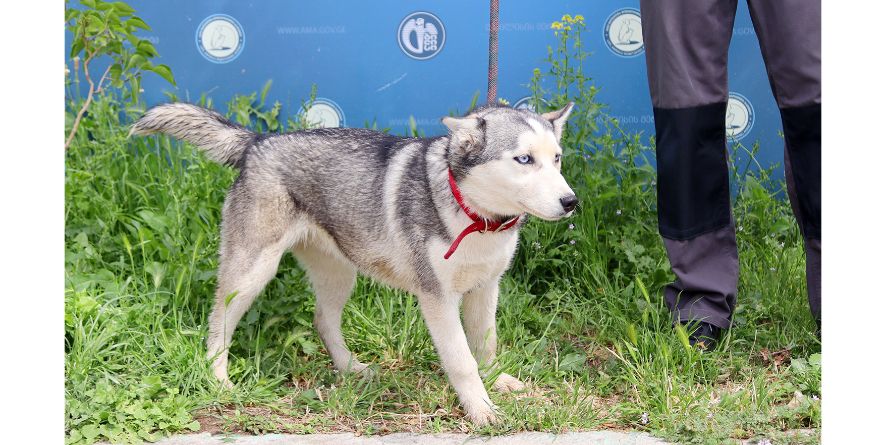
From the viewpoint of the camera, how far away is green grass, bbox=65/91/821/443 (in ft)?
11.3

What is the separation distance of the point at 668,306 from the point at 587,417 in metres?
0.84

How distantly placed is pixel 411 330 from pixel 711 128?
61.4 inches

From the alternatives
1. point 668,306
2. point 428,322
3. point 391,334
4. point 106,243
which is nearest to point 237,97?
point 106,243

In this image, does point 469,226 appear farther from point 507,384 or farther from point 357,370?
point 357,370

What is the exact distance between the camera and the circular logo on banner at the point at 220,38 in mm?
5363

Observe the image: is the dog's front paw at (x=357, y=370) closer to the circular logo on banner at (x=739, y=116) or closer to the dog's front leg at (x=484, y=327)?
the dog's front leg at (x=484, y=327)

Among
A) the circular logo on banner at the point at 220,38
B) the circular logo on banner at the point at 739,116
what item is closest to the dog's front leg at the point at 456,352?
the circular logo on banner at the point at 739,116

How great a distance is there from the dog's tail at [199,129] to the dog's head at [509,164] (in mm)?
1064

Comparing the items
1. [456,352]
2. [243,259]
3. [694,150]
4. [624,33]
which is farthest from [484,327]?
[624,33]

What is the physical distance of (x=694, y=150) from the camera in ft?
12.3

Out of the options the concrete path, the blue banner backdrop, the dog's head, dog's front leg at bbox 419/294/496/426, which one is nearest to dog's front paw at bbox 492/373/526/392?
dog's front leg at bbox 419/294/496/426

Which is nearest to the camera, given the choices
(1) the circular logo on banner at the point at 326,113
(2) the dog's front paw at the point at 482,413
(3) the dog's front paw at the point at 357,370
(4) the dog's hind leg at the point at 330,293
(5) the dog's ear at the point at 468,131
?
(5) the dog's ear at the point at 468,131

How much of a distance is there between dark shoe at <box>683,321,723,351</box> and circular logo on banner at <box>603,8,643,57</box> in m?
1.89

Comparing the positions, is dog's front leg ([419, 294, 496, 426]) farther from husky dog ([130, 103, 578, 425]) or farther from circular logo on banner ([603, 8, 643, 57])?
circular logo on banner ([603, 8, 643, 57])
